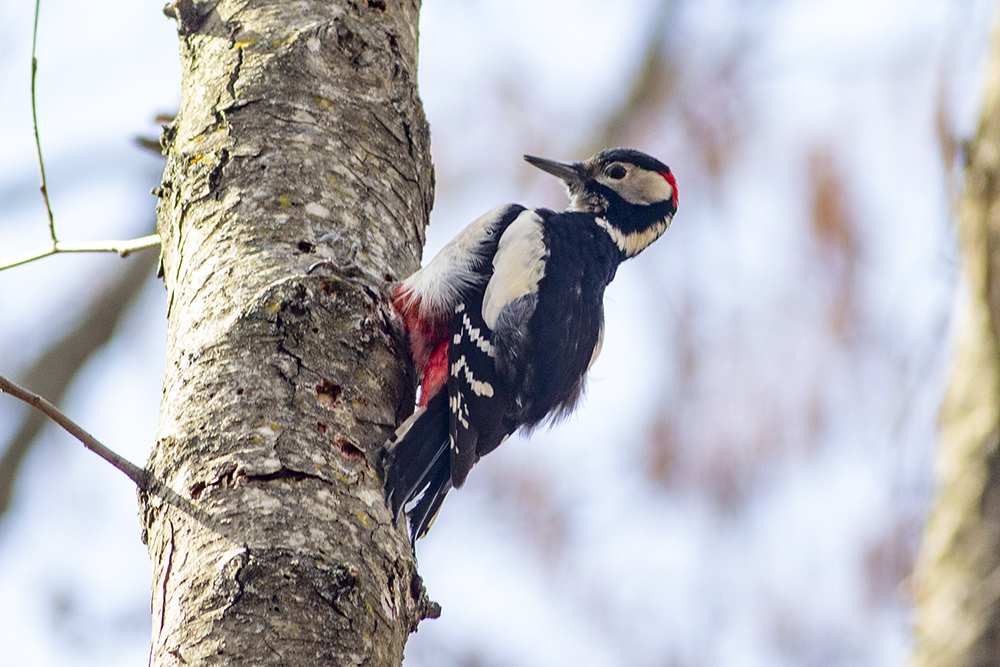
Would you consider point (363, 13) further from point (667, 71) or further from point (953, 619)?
point (953, 619)

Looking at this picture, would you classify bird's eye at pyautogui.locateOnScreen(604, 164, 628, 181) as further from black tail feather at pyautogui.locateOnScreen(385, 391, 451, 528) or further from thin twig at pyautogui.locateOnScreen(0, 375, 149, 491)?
thin twig at pyautogui.locateOnScreen(0, 375, 149, 491)

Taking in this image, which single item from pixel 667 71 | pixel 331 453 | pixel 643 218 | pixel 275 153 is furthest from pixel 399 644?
pixel 667 71

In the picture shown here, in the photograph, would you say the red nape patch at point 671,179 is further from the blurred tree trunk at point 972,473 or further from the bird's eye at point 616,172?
the blurred tree trunk at point 972,473

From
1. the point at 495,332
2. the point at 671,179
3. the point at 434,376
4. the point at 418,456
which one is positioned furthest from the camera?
the point at 671,179

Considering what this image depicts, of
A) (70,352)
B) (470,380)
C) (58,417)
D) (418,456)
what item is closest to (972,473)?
(470,380)

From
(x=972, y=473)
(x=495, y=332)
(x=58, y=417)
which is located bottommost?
(x=58, y=417)

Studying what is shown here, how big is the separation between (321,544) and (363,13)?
1.46 meters

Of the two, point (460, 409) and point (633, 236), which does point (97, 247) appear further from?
point (633, 236)

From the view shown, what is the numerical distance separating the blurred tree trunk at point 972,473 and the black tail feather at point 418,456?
1.74 metres

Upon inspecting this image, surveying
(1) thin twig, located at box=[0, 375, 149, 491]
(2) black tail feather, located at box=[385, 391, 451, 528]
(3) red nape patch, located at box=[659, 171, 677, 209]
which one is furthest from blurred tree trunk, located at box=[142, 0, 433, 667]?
(3) red nape patch, located at box=[659, 171, 677, 209]

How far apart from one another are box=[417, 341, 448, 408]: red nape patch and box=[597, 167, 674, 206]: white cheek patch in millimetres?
1287

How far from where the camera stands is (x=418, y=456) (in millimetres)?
2115

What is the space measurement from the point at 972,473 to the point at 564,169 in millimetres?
1735

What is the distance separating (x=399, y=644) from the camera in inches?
66.5
